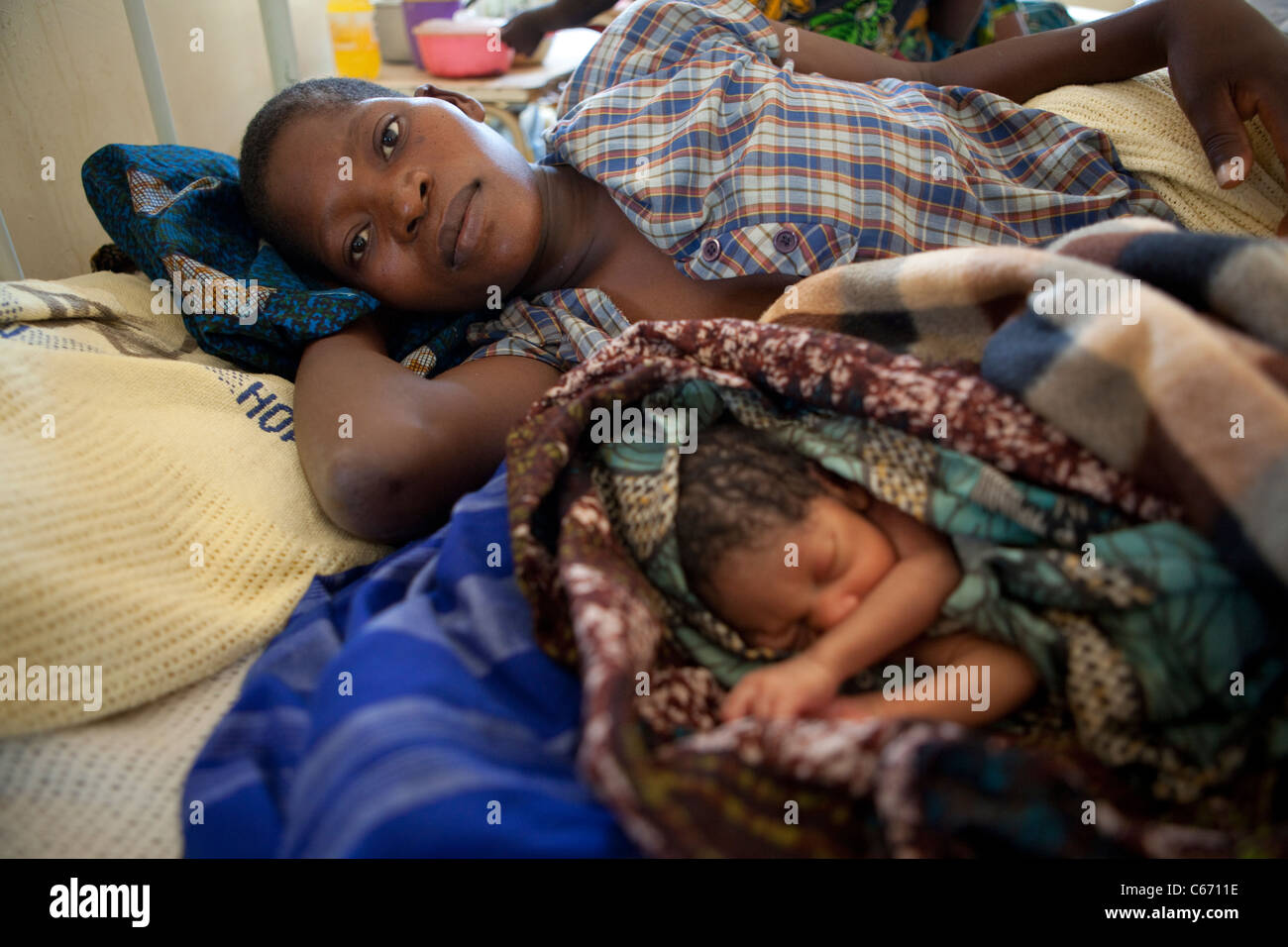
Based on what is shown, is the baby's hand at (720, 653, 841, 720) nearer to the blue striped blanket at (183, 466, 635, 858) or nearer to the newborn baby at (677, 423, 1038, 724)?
the newborn baby at (677, 423, 1038, 724)

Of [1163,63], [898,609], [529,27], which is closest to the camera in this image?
[898,609]

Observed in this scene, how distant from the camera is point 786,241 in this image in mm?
1009

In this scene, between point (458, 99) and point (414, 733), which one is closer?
point (414, 733)

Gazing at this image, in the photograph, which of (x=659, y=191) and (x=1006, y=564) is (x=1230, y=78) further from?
(x=1006, y=564)

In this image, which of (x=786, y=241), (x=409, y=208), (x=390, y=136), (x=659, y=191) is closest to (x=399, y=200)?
(x=409, y=208)

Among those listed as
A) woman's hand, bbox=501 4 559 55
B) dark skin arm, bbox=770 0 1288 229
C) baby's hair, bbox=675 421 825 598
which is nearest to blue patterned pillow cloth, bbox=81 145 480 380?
baby's hair, bbox=675 421 825 598

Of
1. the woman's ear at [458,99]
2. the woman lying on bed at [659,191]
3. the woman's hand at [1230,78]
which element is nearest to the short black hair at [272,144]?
the woman lying on bed at [659,191]

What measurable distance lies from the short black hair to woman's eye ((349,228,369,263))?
101 mm

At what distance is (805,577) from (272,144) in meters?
0.97

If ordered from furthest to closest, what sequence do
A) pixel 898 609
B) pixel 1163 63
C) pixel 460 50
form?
pixel 460 50
pixel 1163 63
pixel 898 609

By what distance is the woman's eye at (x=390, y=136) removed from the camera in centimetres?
105

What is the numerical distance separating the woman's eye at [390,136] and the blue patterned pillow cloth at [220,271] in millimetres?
208

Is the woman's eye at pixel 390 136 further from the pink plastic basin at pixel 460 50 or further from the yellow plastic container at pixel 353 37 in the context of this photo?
the yellow plastic container at pixel 353 37
